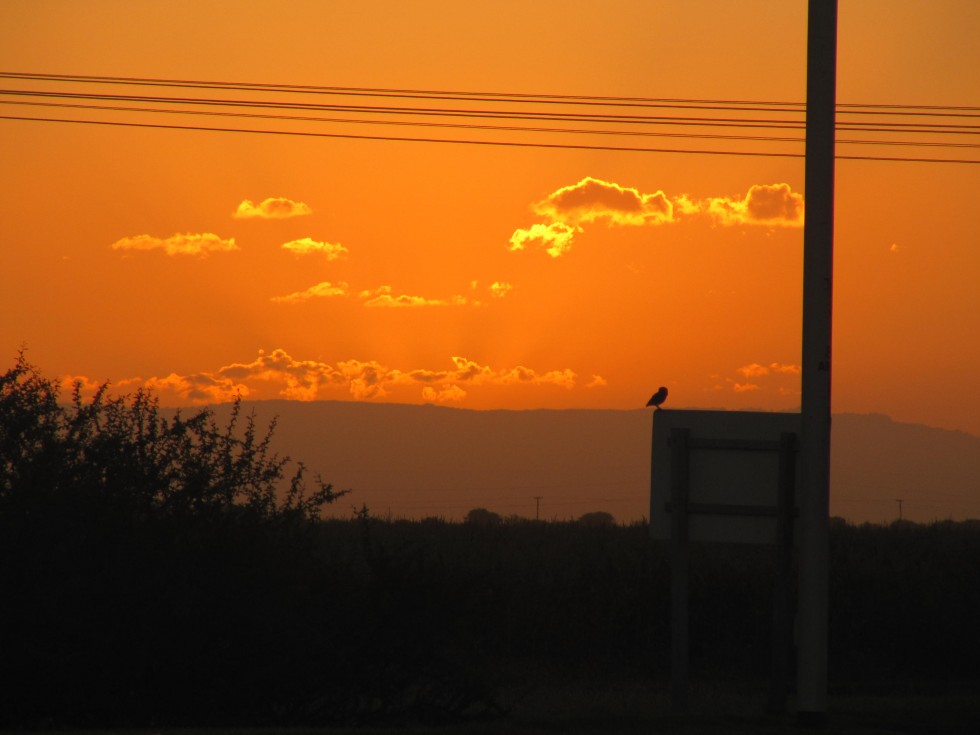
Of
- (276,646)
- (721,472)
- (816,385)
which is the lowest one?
(276,646)

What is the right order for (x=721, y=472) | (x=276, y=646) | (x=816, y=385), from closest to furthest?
(x=816, y=385)
(x=721, y=472)
(x=276, y=646)

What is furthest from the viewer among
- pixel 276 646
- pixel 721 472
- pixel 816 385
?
pixel 276 646

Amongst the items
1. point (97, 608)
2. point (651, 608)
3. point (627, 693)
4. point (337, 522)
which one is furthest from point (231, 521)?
point (337, 522)

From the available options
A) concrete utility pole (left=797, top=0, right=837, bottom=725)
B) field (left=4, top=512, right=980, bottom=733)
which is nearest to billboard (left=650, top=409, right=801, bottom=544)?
concrete utility pole (left=797, top=0, right=837, bottom=725)

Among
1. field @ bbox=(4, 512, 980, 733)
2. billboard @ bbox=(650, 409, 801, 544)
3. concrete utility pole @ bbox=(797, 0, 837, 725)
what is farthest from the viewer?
field @ bbox=(4, 512, 980, 733)

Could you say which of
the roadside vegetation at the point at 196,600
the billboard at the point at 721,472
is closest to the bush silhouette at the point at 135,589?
the roadside vegetation at the point at 196,600

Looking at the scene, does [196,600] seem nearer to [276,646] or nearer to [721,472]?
[276,646]

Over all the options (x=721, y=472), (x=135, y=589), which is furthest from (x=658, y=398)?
(x=135, y=589)

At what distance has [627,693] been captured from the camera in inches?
904

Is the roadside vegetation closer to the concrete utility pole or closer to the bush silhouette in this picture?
the bush silhouette

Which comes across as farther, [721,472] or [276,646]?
[276,646]

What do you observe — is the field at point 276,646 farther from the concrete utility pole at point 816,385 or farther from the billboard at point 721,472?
the billboard at point 721,472

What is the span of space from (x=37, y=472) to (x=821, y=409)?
28.6 ft

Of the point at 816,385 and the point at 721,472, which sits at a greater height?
the point at 816,385
